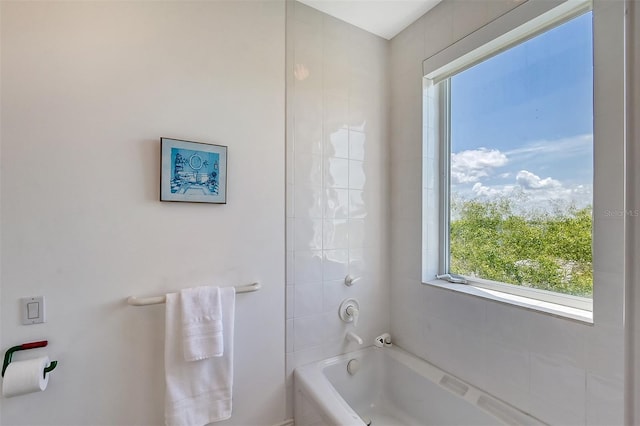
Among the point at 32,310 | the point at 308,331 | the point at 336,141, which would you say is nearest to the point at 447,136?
the point at 336,141

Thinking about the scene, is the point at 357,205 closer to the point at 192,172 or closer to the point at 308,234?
the point at 308,234

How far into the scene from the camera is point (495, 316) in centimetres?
136

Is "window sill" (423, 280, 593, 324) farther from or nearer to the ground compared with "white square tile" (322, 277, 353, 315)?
farther from the ground

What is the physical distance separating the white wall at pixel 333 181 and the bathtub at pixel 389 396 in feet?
0.33

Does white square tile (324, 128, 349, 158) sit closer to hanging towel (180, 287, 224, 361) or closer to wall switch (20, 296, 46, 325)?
hanging towel (180, 287, 224, 361)

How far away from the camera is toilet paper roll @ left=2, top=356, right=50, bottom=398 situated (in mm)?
961

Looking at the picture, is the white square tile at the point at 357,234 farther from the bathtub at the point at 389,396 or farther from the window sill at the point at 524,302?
the bathtub at the point at 389,396

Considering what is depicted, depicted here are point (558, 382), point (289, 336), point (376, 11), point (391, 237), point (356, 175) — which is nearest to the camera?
point (558, 382)

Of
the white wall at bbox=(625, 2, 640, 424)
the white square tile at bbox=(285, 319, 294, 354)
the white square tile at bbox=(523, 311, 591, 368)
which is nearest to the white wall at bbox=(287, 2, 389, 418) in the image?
the white square tile at bbox=(285, 319, 294, 354)

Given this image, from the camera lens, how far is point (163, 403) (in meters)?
1.27

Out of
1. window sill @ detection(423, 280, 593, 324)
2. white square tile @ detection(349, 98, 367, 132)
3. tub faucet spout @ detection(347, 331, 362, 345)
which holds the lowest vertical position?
tub faucet spout @ detection(347, 331, 362, 345)

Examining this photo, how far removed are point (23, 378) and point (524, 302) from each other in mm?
2011

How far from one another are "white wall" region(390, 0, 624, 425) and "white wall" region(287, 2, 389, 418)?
130 millimetres

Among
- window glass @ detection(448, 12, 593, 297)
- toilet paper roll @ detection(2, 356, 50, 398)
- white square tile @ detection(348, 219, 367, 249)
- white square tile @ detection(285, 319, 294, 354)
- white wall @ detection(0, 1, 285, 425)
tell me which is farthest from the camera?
white square tile @ detection(348, 219, 367, 249)
